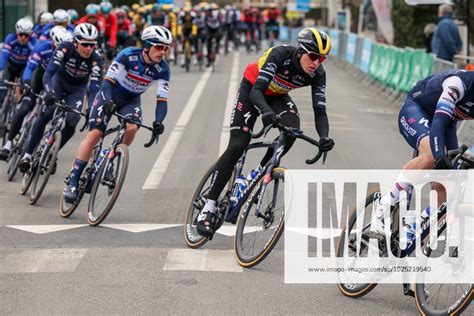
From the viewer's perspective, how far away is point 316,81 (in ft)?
27.4

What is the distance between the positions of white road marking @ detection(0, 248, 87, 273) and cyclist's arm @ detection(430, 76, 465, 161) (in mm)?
2939

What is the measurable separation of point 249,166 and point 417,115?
19.0 ft

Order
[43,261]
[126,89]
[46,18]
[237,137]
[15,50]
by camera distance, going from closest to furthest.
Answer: [43,261] < [237,137] < [126,89] < [15,50] < [46,18]

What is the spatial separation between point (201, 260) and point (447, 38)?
42.4ft

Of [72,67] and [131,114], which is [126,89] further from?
[72,67]

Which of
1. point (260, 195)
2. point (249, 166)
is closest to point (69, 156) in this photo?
point (249, 166)

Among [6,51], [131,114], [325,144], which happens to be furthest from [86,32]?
[6,51]

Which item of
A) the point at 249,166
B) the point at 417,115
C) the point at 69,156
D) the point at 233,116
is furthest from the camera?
the point at 69,156

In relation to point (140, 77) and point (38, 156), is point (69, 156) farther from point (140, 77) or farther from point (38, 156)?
point (140, 77)

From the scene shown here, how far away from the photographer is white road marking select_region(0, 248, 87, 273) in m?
7.93

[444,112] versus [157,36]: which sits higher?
[157,36]

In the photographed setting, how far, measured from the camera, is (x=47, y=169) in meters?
11.1

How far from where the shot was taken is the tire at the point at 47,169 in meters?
10.8

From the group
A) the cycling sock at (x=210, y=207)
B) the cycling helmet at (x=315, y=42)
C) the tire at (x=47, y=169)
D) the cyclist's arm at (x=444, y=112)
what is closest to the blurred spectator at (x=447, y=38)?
the tire at (x=47, y=169)
